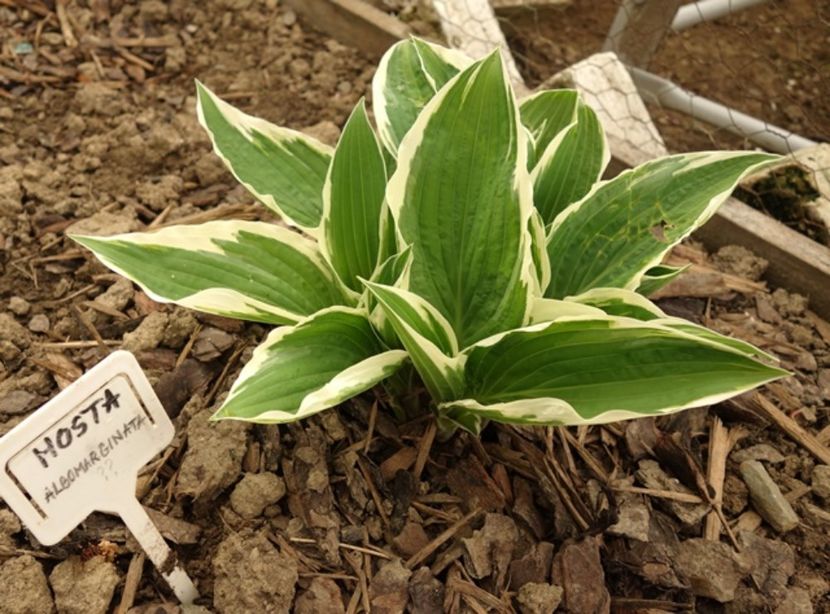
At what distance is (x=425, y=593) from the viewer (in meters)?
1.13

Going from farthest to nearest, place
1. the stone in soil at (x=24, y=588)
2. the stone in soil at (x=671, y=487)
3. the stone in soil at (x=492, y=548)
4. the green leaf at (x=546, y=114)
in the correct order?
the green leaf at (x=546, y=114) → the stone in soil at (x=671, y=487) → the stone in soil at (x=492, y=548) → the stone in soil at (x=24, y=588)

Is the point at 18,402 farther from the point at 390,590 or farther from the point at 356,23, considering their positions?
the point at 356,23

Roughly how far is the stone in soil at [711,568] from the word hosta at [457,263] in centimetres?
37

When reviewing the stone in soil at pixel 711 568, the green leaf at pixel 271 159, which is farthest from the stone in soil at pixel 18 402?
the stone in soil at pixel 711 568

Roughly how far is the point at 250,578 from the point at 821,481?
92 cm

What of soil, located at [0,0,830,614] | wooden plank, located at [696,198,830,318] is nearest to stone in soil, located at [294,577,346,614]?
soil, located at [0,0,830,614]

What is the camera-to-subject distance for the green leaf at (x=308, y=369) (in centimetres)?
95

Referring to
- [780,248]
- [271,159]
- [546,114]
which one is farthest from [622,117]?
[271,159]

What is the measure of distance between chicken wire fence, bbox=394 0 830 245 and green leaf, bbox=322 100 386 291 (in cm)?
81

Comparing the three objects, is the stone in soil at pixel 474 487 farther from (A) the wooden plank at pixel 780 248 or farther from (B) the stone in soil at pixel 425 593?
(A) the wooden plank at pixel 780 248

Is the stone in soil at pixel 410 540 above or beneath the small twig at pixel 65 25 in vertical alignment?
beneath

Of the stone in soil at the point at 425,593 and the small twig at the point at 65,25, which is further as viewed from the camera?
the small twig at the point at 65,25

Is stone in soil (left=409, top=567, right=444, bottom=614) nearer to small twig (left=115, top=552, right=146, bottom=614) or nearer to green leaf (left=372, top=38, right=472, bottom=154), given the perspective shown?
small twig (left=115, top=552, right=146, bottom=614)

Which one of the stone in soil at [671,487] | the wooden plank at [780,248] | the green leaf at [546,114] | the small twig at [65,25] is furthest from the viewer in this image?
the small twig at [65,25]
